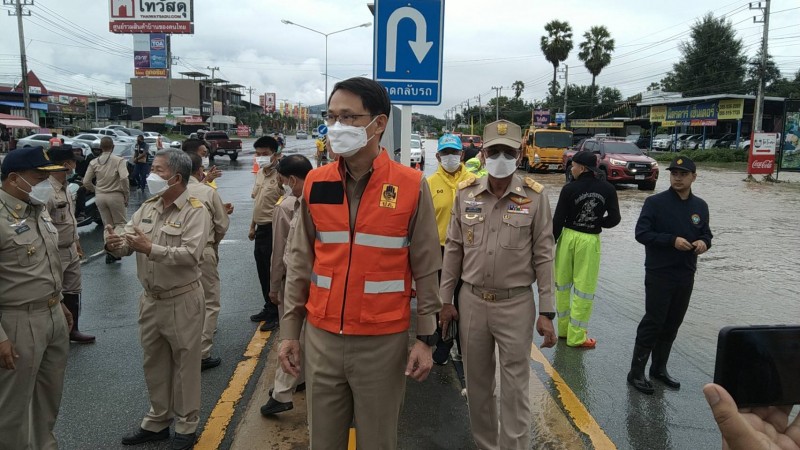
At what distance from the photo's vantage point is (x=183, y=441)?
3.36m

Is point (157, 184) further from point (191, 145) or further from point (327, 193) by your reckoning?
point (191, 145)

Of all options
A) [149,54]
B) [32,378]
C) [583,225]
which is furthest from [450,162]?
[149,54]

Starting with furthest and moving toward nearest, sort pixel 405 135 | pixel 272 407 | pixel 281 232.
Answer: pixel 405 135 < pixel 281 232 < pixel 272 407

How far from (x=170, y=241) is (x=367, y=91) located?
1.84m

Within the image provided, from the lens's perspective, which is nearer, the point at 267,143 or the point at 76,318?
the point at 76,318

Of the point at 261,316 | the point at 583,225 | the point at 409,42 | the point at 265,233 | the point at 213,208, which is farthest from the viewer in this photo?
the point at 265,233

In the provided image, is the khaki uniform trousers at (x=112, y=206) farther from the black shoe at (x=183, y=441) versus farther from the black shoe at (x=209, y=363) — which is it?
the black shoe at (x=183, y=441)

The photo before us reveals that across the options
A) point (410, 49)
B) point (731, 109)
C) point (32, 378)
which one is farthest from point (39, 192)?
point (731, 109)

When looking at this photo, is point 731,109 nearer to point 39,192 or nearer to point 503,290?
point 503,290

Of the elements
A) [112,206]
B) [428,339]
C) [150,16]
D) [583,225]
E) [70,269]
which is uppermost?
[150,16]

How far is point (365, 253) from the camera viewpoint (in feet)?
7.38

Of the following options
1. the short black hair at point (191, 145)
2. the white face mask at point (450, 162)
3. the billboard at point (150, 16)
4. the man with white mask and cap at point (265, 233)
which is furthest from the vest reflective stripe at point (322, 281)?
the billboard at point (150, 16)

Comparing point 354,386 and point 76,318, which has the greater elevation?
point 354,386

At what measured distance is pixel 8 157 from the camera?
3.20 meters
